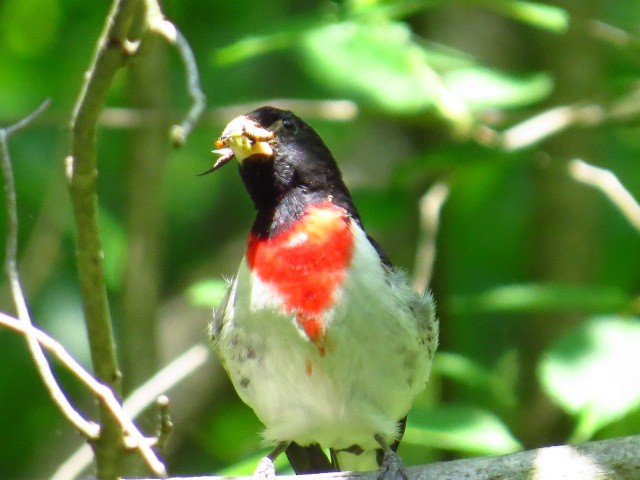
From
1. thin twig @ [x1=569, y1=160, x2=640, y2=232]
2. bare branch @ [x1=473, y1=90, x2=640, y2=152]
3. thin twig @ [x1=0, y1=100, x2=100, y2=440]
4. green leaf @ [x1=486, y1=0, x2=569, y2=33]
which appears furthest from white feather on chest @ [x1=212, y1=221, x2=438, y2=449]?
bare branch @ [x1=473, y1=90, x2=640, y2=152]

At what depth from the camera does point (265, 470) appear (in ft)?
11.0

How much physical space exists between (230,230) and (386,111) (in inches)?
91.0

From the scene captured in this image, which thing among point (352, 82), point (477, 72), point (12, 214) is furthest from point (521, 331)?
point (12, 214)

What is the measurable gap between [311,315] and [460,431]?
0.60 metres

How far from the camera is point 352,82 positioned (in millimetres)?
4207

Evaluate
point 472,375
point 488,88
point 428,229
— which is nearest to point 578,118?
point 488,88

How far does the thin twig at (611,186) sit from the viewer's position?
3930 millimetres

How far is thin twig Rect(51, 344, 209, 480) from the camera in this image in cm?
393

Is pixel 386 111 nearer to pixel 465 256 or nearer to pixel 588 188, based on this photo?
pixel 465 256

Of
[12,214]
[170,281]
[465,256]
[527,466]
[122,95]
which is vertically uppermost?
[12,214]

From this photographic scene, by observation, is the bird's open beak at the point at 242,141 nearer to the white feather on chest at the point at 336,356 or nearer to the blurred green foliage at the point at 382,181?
the white feather on chest at the point at 336,356

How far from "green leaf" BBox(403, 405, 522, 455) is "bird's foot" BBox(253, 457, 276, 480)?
456 millimetres

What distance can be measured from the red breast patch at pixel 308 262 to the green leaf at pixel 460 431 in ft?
1.44

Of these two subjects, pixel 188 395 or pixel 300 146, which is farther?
pixel 188 395
